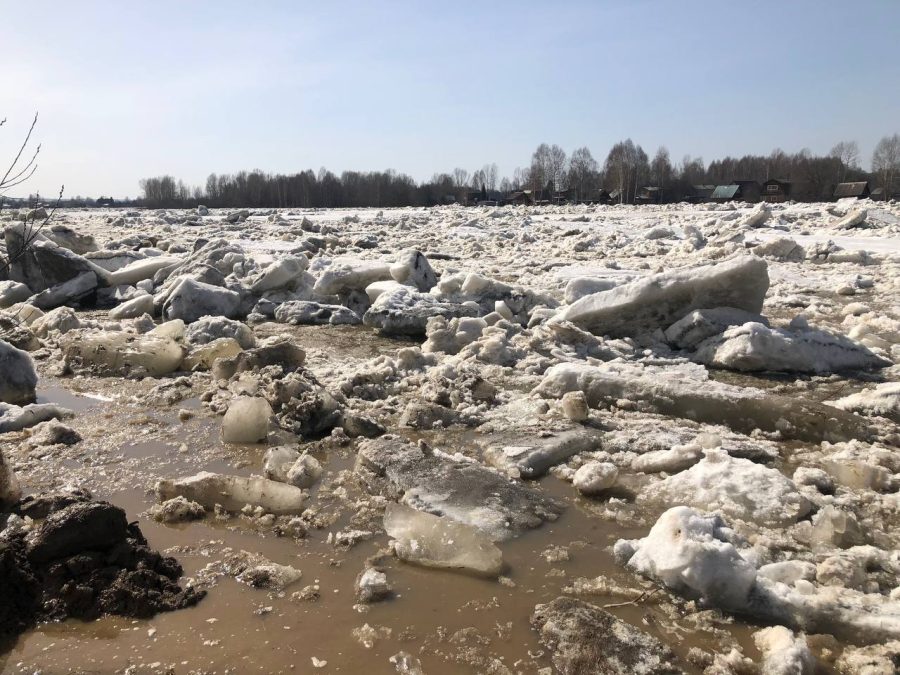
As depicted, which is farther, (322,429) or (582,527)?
(322,429)

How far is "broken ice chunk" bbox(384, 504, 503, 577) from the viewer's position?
94.4 inches

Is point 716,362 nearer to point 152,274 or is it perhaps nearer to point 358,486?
point 358,486

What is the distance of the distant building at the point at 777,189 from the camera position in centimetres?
5084

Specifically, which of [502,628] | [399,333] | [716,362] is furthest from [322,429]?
[716,362]

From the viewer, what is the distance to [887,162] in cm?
4844

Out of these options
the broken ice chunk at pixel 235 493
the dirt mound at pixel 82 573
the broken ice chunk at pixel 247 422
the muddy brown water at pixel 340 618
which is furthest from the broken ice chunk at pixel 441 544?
the broken ice chunk at pixel 247 422

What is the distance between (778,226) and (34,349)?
18396mm

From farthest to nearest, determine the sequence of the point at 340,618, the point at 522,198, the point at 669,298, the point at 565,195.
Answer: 1. the point at 522,198
2. the point at 565,195
3. the point at 669,298
4. the point at 340,618

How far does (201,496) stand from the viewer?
288 centimetres

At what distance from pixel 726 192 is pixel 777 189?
16.1 ft

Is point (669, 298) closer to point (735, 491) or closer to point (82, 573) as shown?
point (735, 491)

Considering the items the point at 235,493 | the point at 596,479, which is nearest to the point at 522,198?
the point at 596,479

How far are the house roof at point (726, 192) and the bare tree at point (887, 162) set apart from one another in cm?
1069

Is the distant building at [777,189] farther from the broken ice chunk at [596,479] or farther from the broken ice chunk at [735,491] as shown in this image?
the broken ice chunk at [596,479]
